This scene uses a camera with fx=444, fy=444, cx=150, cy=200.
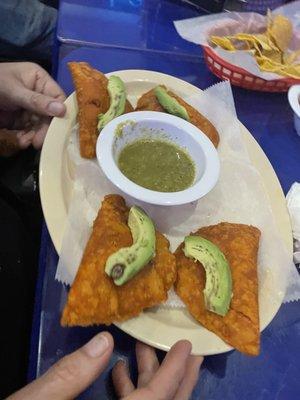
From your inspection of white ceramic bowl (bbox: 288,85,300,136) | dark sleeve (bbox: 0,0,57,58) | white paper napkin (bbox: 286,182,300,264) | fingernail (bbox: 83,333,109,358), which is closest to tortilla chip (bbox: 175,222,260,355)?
white paper napkin (bbox: 286,182,300,264)

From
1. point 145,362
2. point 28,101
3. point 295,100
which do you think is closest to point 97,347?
point 145,362

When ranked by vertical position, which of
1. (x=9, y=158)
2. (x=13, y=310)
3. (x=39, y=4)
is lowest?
(x=13, y=310)

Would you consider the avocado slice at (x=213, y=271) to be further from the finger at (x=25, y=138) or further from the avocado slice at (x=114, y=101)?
the finger at (x=25, y=138)

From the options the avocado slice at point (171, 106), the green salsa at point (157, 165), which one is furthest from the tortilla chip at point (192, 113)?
the green salsa at point (157, 165)

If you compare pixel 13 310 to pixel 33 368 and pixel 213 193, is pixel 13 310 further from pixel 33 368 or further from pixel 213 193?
pixel 213 193

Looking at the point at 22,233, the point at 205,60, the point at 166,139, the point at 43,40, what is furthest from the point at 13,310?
the point at 43,40

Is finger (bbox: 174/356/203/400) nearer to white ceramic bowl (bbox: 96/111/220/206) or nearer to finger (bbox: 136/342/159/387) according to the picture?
finger (bbox: 136/342/159/387)
